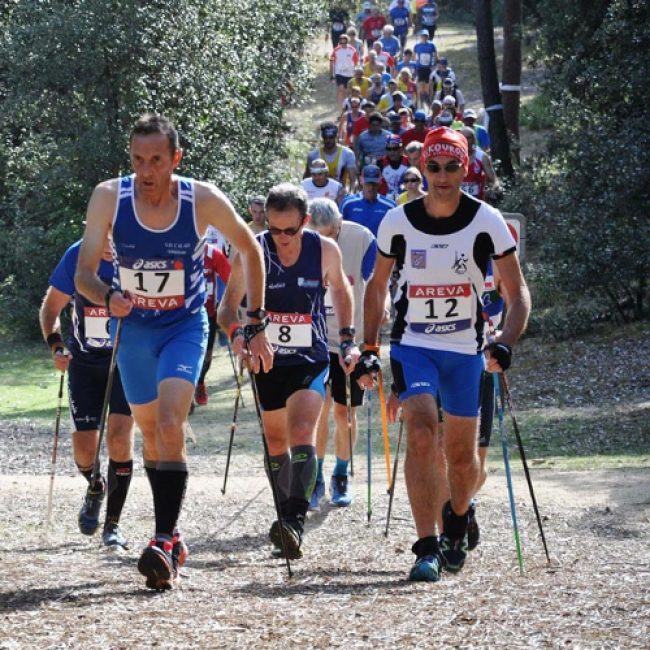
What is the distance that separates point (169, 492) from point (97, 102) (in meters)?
15.5

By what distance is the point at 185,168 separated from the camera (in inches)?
894

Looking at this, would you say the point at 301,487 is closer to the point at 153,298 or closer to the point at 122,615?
the point at 153,298

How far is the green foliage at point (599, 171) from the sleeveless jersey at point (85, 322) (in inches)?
411

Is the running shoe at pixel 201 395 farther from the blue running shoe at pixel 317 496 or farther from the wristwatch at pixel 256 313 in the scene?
the wristwatch at pixel 256 313

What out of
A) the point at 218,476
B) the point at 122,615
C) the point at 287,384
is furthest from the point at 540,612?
the point at 218,476

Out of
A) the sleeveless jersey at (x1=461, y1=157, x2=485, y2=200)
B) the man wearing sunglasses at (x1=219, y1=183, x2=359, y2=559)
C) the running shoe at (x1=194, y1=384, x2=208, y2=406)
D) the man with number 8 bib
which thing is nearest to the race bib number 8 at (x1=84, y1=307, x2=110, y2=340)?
the man wearing sunglasses at (x1=219, y1=183, x2=359, y2=559)

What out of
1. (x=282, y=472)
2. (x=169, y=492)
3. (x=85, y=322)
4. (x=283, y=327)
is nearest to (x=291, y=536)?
(x=282, y=472)

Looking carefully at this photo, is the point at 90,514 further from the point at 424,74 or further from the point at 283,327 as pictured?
the point at 424,74

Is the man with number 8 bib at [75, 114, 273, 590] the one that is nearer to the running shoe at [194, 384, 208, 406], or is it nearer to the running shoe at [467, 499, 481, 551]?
the running shoe at [467, 499, 481, 551]

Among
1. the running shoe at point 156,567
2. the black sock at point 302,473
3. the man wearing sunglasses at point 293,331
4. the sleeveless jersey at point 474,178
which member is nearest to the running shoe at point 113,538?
the man wearing sunglasses at point 293,331

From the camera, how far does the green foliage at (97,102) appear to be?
2144 cm

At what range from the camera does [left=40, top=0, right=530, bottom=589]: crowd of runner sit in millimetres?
7324

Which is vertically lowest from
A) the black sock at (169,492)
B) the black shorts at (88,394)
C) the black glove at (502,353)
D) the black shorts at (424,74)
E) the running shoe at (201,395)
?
the running shoe at (201,395)

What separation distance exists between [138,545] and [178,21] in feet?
45.9
